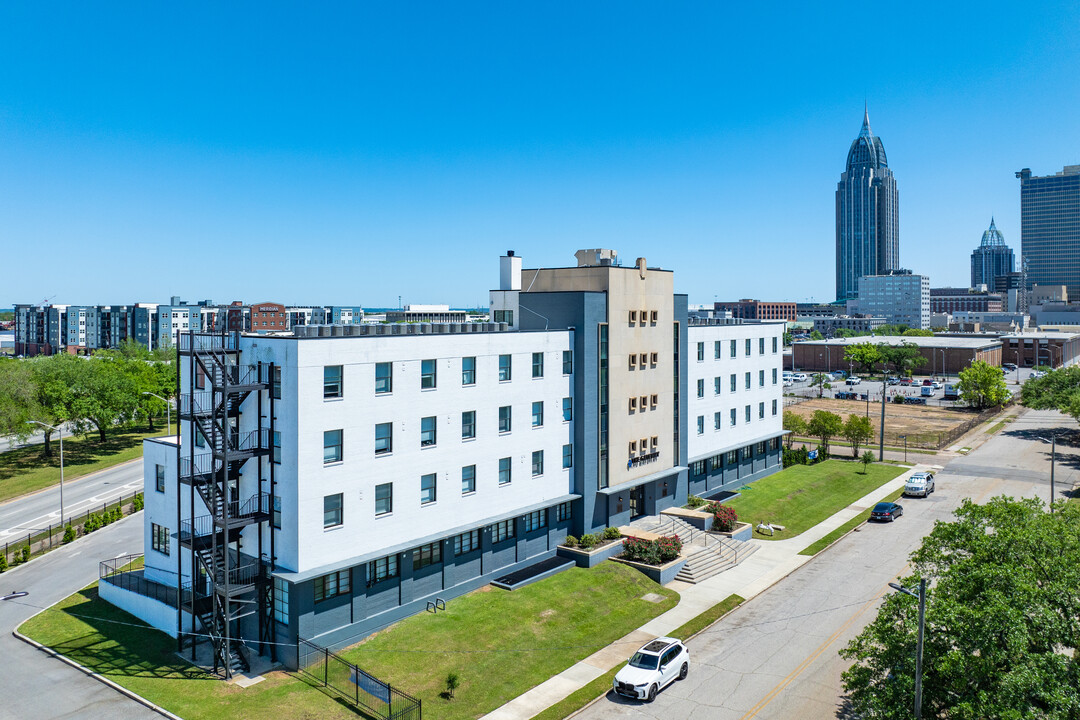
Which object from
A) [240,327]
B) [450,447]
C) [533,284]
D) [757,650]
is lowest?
[757,650]

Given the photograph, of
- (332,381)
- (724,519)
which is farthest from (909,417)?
(332,381)

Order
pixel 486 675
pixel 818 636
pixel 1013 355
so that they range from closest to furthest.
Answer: pixel 486 675, pixel 818 636, pixel 1013 355

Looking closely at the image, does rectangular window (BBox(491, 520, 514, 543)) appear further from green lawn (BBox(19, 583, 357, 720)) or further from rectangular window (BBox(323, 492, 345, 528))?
green lawn (BBox(19, 583, 357, 720))

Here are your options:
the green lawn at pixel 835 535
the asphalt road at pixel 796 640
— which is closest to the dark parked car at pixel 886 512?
the asphalt road at pixel 796 640

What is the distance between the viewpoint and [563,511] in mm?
45094

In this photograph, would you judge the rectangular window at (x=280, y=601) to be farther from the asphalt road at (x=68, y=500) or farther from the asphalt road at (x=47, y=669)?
the asphalt road at (x=68, y=500)

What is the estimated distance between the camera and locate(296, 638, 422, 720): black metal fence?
27797 mm

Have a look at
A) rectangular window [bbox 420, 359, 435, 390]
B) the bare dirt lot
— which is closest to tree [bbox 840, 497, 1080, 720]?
rectangular window [bbox 420, 359, 435, 390]

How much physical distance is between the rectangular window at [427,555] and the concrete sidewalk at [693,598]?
9.12 metres

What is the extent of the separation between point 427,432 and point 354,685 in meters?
12.2

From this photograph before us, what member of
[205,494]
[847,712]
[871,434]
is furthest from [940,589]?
[871,434]

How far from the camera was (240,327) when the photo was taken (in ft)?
118

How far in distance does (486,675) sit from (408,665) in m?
3.37

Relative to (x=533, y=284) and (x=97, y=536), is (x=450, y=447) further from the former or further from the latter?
(x=97, y=536)
